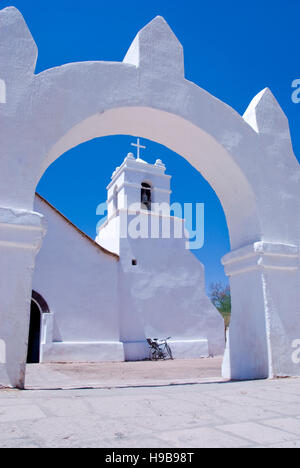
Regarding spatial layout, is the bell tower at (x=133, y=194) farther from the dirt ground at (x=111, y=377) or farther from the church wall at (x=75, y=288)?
the dirt ground at (x=111, y=377)

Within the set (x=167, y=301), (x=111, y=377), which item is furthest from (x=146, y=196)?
(x=111, y=377)

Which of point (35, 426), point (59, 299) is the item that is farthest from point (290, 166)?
point (59, 299)

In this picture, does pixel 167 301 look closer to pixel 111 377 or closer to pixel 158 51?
pixel 111 377

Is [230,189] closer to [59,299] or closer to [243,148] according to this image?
[243,148]

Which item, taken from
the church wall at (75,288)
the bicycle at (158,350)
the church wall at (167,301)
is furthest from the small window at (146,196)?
the bicycle at (158,350)

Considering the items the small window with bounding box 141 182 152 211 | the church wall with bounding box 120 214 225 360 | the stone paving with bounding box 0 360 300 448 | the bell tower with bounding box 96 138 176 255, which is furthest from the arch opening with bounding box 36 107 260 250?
the small window with bounding box 141 182 152 211

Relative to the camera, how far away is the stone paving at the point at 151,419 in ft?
5.38

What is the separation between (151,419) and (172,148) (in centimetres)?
342

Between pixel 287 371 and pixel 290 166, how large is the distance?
2.37 metres

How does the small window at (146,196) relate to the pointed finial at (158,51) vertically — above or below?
above

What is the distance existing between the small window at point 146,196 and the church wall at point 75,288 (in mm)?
2613

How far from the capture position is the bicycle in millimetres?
11406

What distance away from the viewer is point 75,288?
10.7 metres

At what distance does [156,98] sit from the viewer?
421 cm
